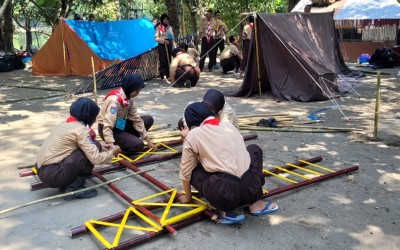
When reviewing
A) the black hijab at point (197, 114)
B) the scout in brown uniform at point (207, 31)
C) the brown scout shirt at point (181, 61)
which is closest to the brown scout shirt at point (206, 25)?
the scout in brown uniform at point (207, 31)

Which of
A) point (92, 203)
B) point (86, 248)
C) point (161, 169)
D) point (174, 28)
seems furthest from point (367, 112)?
point (174, 28)

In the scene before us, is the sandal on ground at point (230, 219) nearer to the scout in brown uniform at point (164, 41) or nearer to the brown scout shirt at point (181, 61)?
the brown scout shirt at point (181, 61)

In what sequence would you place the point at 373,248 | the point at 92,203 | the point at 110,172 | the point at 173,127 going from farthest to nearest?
the point at 173,127, the point at 110,172, the point at 92,203, the point at 373,248

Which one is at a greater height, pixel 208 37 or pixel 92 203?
pixel 208 37

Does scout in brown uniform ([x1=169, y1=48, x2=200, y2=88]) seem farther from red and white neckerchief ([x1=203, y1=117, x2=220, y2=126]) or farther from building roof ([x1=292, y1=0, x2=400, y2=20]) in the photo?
red and white neckerchief ([x1=203, y1=117, x2=220, y2=126])

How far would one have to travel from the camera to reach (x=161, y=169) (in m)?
4.46

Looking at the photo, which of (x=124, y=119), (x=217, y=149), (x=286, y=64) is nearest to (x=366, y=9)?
(x=286, y=64)

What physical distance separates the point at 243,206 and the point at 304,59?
5.13m

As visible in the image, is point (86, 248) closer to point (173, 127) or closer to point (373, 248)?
point (373, 248)

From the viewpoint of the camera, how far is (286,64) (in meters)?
7.97

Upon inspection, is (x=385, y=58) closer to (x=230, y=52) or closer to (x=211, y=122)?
(x=230, y=52)

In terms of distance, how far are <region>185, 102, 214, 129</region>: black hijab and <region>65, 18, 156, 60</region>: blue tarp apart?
27.3 ft

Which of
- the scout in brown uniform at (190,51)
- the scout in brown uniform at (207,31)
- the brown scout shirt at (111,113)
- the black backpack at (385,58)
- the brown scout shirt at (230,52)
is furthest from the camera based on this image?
the black backpack at (385,58)

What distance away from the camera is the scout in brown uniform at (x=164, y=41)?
10320 mm
